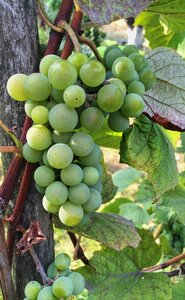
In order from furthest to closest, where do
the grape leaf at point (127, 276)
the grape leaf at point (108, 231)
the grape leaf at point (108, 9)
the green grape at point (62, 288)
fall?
the grape leaf at point (127, 276)
the grape leaf at point (108, 231)
the green grape at point (62, 288)
the grape leaf at point (108, 9)

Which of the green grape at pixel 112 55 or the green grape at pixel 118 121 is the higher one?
the green grape at pixel 112 55

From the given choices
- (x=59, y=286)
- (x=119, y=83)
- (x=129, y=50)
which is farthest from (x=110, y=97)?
(x=59, y=286)

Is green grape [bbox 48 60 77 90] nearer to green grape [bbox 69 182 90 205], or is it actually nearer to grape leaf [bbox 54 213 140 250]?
green grape [bbox 69 182 90 205]

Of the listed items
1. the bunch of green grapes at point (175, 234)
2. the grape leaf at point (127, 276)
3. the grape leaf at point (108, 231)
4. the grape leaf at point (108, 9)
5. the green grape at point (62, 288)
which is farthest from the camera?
the bunch of green grapes at point (175, 234)

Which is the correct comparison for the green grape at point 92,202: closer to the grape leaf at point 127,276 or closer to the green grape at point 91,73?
the green grape at point 91,73

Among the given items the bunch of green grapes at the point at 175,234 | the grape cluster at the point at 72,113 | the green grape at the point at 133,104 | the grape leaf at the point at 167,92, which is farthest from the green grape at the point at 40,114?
the bunch of green grapes at the point at 175,234

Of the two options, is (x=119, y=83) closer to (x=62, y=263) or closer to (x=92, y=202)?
(x=92, y=202)

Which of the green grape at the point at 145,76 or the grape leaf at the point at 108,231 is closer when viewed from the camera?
the green grape at the point at 145,76

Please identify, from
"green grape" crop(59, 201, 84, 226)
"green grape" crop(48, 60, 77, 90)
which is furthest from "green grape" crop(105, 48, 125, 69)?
"green grape" crop(59, 201, 84, 226)
